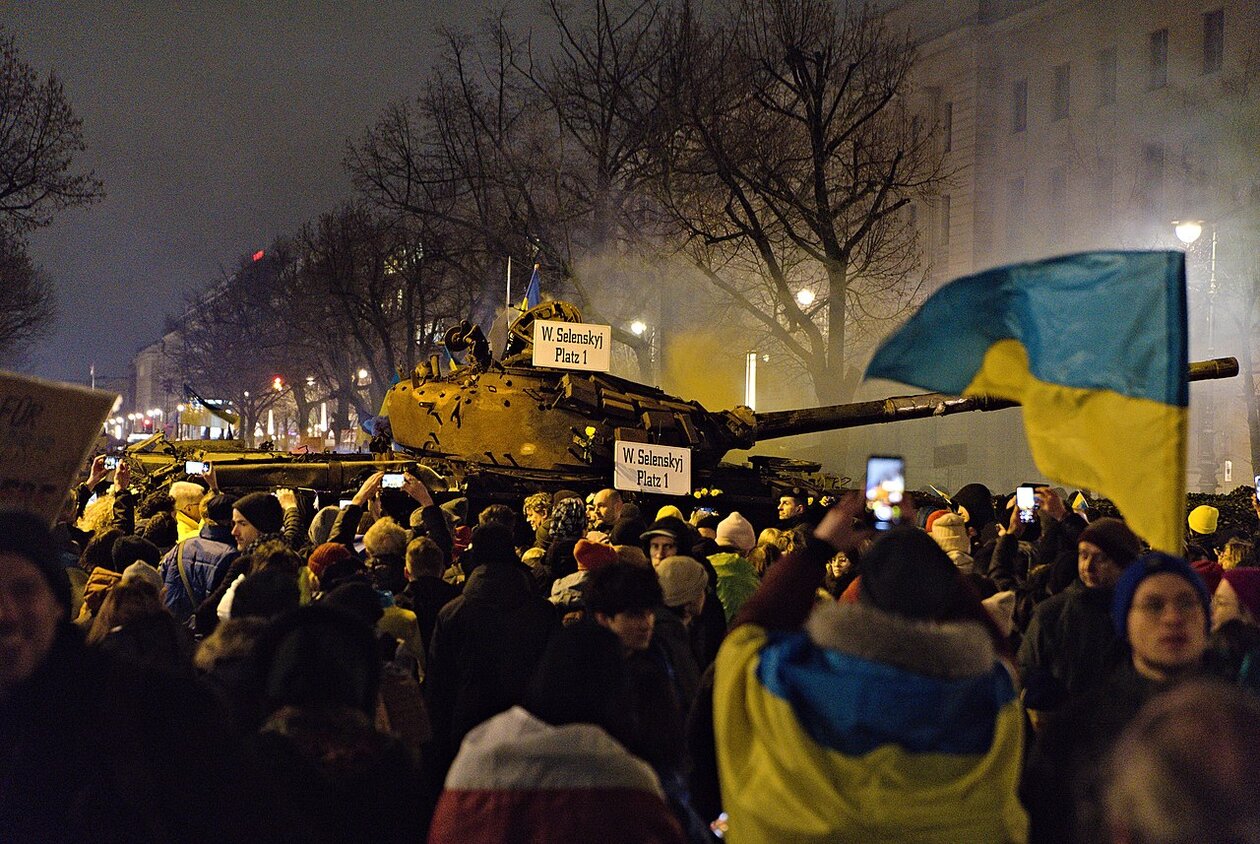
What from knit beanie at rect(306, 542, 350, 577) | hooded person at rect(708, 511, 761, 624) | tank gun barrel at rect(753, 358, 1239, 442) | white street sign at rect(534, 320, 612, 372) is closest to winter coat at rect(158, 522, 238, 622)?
knit beanie at rect(306, 542, 350, 577)

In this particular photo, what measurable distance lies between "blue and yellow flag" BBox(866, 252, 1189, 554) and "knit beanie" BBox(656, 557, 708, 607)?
133 centimetres

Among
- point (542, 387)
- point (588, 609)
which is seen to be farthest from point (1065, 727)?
point (542, 387)

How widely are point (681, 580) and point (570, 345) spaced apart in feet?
25.4

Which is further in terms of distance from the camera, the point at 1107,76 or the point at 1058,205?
the point at 1058,205

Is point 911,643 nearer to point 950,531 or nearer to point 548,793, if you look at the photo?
point 548,793

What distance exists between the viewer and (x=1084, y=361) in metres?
4.90

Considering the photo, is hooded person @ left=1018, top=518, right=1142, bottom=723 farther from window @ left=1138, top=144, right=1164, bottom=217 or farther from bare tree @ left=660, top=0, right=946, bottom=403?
window @ left=1138, top=144, right=1164, bottom=217

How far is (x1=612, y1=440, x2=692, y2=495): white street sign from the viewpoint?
12539 mm

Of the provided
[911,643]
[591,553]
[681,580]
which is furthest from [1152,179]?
[911,643]

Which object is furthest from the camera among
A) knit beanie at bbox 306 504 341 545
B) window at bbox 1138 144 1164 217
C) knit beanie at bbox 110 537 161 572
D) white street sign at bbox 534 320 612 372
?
window at bbox 1138 144 1164 217

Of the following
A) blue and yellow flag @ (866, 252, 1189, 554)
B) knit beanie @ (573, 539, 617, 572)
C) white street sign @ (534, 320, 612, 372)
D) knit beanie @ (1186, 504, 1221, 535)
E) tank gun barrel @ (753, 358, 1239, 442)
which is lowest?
knit beanie @ (573, 539, 617, 572)

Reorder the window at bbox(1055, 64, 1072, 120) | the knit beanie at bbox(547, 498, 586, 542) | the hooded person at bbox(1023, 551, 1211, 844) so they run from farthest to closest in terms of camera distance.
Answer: the window at bbox(1055, 64, 1072, 120), the knit beanie at bbox(547, 498, 586, 542), the hooded person at bbox(1023, 551, 1211, 844)

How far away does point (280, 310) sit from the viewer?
226 ft

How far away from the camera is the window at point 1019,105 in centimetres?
4484
